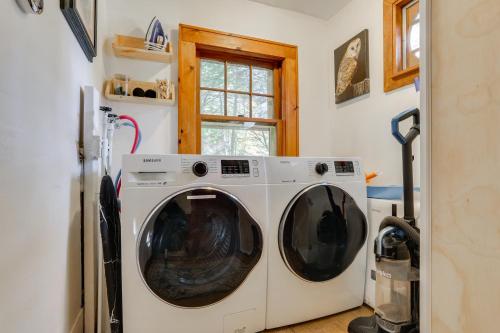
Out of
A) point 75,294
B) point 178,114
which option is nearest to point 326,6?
point 178,114

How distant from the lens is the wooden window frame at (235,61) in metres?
2.02

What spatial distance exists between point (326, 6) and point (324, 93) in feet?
2.49

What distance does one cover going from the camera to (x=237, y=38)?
2191mm

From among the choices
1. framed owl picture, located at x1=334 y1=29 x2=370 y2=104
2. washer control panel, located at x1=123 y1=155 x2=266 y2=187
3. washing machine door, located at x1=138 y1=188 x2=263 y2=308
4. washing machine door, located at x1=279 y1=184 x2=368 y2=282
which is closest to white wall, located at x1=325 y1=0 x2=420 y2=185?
framed owl picture, located at x1=334 y1=29 x2=370 y2=104

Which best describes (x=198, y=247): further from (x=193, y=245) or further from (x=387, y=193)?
(x=387, y=193)

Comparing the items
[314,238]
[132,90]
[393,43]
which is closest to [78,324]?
[314,238]

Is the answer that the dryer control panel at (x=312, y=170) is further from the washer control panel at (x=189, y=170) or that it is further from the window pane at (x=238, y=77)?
the window pane at (x=238, y=77)

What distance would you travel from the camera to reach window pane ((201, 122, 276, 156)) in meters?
2.21

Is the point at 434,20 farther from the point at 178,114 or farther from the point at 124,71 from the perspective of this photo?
the point at 124,71

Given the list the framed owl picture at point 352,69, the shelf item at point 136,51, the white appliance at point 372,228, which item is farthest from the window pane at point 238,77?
the white appliance at point 372,228

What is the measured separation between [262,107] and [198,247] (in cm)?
159

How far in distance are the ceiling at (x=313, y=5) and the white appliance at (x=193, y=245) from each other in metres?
1.77

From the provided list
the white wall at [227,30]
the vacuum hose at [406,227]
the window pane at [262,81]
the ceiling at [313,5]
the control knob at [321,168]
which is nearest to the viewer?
the vacuum hose at [406,227]

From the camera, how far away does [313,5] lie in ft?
7.57
